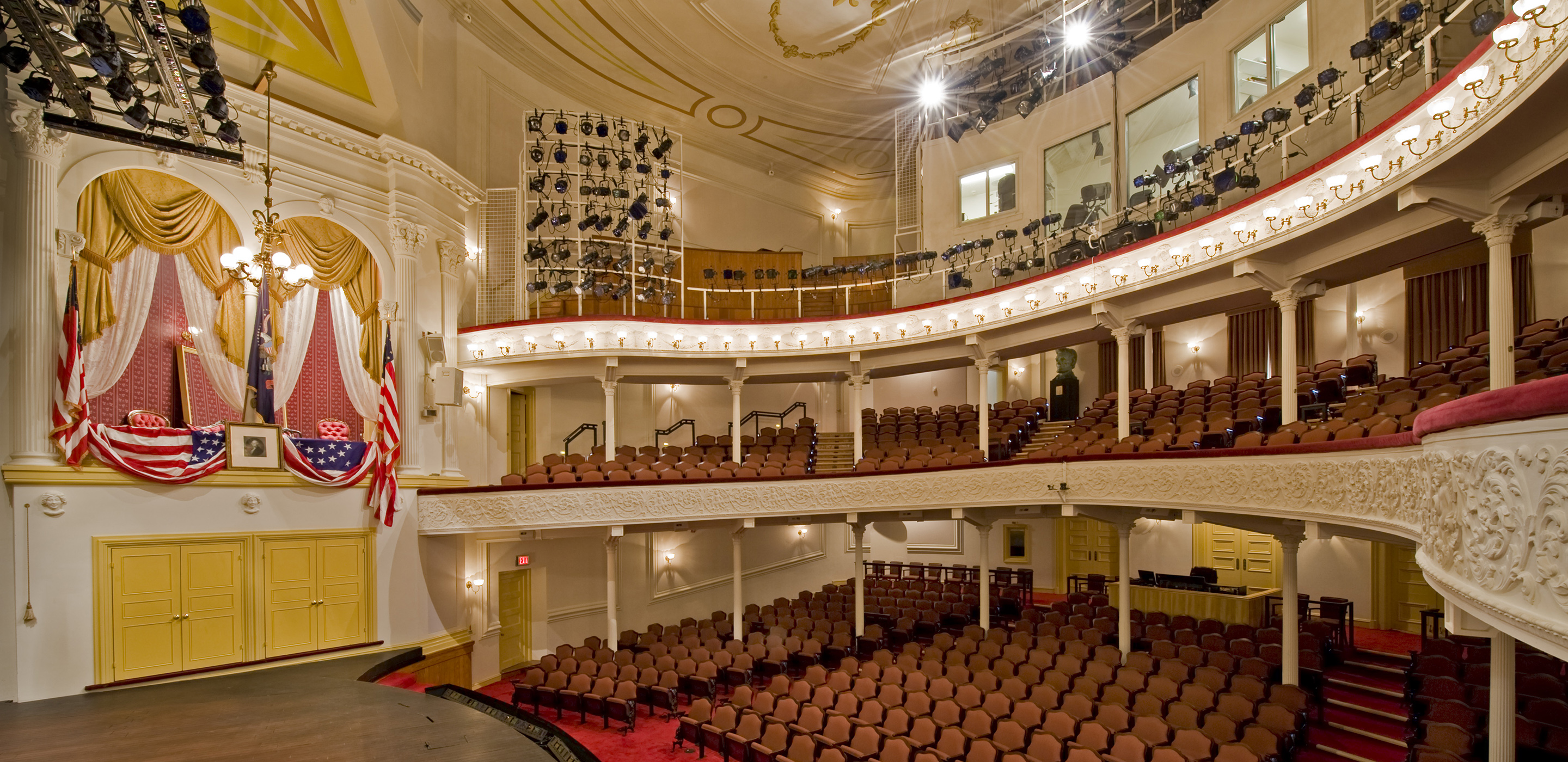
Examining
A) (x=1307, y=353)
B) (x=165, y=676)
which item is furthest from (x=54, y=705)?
(x=1307, y=353)

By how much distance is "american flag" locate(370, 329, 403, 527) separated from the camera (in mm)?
12367

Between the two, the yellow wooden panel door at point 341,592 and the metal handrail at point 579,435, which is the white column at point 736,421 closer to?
the metal handrail at point 579,435

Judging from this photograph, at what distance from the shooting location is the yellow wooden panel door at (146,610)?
955cm

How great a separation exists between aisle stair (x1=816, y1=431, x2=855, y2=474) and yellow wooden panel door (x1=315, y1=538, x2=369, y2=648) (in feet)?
29.3

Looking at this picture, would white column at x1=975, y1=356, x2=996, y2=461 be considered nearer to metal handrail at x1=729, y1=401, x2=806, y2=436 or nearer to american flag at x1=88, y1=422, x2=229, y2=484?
metal handrail at x1=729, y1=401, x2=806, y2=436

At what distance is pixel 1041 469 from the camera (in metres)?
12.4

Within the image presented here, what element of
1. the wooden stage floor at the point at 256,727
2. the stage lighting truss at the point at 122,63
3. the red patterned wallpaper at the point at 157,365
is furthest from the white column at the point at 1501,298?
the red patterned wallpaper at the point at 157,365

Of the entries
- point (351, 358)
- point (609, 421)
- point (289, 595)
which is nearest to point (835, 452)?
point (609, 421)

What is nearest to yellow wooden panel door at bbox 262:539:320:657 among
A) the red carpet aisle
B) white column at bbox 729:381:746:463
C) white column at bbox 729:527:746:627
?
the red carpet aisle

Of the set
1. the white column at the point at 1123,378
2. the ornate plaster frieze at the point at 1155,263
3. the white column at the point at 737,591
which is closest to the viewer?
the ornate plaster frieze at the point at 1155,263

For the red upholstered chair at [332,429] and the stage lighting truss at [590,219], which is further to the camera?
the stage lighting truss at [590,219]

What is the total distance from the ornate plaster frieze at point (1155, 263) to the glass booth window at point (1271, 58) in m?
4.07

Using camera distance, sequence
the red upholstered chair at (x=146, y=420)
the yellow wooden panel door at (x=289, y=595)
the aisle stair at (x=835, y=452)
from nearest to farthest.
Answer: the red upholstered chair at (x=146, y=420), the yellow wooden panel door at (x=289, y=595), the aisle stair at (x=835, y=452)

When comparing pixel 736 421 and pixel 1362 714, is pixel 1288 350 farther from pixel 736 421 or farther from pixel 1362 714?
pixel 736 421
